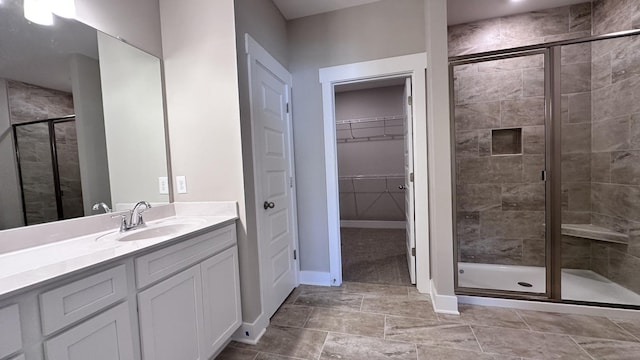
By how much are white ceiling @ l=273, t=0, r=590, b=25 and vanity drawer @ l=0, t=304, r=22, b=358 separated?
2570 millimetres

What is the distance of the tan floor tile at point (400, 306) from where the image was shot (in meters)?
1.95

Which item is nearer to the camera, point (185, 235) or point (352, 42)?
point (185, 235)

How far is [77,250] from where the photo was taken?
1.11 metres

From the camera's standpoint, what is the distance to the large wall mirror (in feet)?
3.60

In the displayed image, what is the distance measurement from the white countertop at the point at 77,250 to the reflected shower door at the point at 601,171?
112 inches

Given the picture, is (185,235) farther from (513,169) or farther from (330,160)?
(513,169)

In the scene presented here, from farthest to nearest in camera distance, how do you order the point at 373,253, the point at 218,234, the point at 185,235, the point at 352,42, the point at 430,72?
the point at 373,253
the point at 352,42
the point at 430,72
the point at 218,234
the point at 185,235

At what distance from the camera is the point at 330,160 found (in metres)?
2.43

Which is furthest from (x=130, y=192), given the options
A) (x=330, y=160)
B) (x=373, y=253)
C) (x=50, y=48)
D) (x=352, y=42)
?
(x=373, y=253)

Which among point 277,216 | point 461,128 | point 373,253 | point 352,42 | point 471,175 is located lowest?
point 373,253

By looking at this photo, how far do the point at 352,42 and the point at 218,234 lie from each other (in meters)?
2.12

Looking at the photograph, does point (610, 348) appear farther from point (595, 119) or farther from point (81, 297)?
point (81, 297)

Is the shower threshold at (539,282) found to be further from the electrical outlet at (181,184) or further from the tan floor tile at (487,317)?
the electrical outlet at (181,184)

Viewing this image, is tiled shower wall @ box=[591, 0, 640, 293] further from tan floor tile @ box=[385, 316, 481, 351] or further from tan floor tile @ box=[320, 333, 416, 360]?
tan floor tile @ box=[320, 333, 416, 360]
